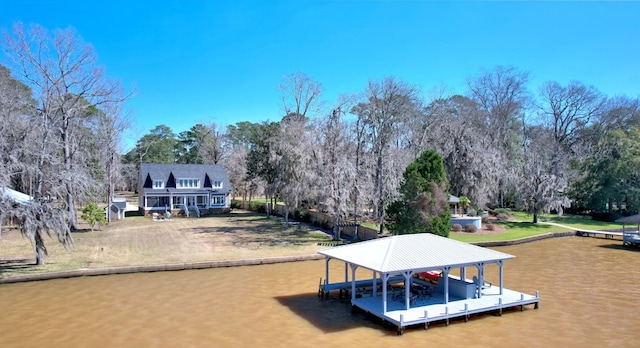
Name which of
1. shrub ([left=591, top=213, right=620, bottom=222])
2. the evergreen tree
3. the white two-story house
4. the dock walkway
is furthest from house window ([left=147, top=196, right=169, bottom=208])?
shrub ([left=591, top=213, right=620, bottom=222])

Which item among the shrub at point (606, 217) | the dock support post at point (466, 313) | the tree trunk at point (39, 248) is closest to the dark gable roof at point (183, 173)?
the tree trunk at point (39, 248)

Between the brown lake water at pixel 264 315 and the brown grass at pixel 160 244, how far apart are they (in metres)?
2.43

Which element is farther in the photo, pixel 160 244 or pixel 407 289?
pixel 160 244

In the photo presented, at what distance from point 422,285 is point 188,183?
3934cm

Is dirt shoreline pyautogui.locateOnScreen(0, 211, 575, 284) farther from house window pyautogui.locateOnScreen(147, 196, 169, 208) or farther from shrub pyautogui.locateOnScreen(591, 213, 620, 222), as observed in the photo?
shrub pyautogui.locateOnScreen(591, 213, 620, 222)

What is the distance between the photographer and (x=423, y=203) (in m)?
26.7

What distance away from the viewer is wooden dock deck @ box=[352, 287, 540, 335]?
587 inches

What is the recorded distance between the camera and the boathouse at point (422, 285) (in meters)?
15.2

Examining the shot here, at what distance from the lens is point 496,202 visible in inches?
2067

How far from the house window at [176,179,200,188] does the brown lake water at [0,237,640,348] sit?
96.7 feet

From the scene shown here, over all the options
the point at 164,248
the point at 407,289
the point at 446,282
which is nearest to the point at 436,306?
the point at 446,282

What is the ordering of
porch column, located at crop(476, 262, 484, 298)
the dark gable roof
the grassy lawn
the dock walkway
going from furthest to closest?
the dark gable roof
the dock walkway
the grassy lawn
porch column, located at crop(476, 262, 484, 298)

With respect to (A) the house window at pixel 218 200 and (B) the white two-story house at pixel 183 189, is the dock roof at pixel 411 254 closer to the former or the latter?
(B) the white two-story house at pixel 183 189

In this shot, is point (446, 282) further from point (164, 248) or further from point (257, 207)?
point (257, 207)
